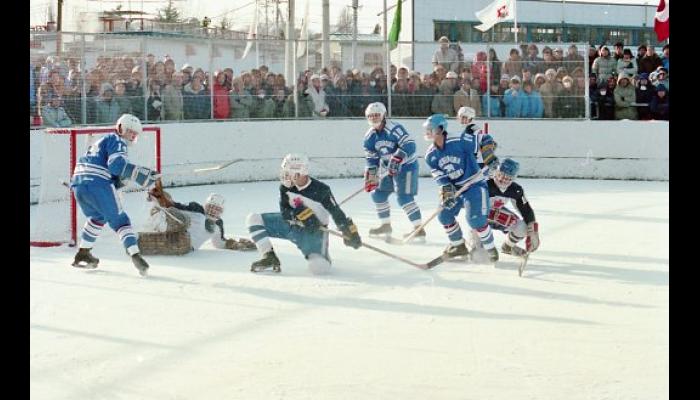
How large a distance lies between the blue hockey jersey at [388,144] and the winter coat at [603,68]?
6.57 meters

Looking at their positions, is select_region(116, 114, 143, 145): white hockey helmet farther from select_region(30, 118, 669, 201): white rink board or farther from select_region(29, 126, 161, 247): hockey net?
select_region(30, 118, 669, 201): white rink board

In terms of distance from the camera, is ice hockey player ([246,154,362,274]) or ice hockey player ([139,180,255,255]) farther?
ice hockey player ([139,180,255,255])

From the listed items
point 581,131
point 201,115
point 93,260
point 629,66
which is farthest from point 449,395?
point 629,66

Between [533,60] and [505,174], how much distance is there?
7202 millimetres

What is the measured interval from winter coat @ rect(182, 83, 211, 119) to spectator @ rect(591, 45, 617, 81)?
5.92 m

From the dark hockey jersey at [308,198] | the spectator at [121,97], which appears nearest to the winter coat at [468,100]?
the spectator at [121,97]

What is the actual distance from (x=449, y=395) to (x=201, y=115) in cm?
986

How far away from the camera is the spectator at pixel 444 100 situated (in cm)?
1447

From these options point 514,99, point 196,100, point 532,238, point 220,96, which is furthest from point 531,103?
point 532,238

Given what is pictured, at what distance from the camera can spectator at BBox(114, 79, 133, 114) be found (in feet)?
40.5

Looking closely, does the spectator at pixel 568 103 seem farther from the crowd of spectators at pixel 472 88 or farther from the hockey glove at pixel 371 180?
the hockey glove at pixel 371 180

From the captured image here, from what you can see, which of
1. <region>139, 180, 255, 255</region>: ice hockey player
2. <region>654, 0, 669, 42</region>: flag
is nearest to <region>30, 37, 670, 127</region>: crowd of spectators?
<region>654, 0, 669, 42</region>: flag
